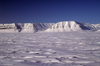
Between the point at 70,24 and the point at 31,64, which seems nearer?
the point at 31,64

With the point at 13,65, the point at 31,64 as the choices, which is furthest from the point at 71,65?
the point at 13,65

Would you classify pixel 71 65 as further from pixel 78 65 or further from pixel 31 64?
pixel 31 64

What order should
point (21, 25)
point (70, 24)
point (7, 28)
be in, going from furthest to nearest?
point (21, 25) → point (7, 28) → point (70, 24)

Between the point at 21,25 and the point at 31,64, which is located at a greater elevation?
the point at 21,25

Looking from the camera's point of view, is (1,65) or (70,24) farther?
(70,24)

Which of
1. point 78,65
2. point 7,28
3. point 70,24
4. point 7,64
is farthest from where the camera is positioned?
point 7,28

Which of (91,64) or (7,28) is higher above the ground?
(7,28)

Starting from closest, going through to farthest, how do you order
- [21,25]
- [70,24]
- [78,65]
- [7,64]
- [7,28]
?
[78,65], [7,64], [70,24], [7,28], [21,25]

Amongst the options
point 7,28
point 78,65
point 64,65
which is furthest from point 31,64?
point 7,28

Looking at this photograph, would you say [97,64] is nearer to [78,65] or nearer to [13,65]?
[78,65]
